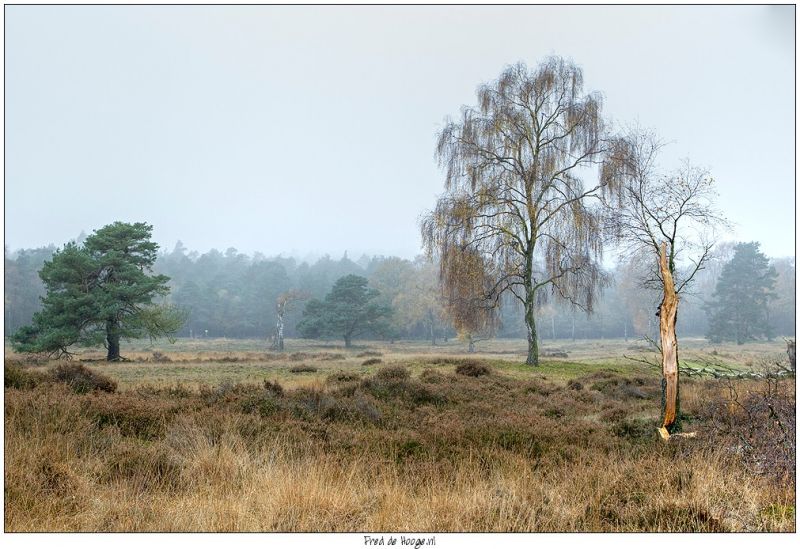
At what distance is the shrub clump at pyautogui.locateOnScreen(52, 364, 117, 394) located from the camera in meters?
7.08

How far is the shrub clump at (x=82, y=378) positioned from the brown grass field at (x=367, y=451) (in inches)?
0.9

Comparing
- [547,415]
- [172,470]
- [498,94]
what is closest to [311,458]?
[172,470]

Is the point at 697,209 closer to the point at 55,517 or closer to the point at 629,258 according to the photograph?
the point at 629,258

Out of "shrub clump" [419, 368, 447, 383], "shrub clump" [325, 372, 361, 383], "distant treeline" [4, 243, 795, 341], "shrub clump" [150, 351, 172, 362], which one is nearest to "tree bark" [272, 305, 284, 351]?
"distant treeline" [4, 243, 795, 341]

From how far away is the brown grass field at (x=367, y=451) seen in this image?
3.30 m

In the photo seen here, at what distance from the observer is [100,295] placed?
25.9 ft

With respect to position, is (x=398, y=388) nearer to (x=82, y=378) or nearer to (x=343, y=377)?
(x=343, y=377)

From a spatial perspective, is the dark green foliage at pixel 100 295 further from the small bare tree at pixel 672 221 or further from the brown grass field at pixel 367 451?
the small bare tree at pixel 672 221

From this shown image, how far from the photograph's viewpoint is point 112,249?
8.21 meters

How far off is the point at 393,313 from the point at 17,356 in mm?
7896

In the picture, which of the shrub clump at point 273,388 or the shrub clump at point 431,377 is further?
the shrub clump at point 431,377

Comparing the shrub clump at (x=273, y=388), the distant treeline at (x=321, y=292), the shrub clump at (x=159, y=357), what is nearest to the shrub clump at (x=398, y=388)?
the shrub clump at (x=273, y=388)

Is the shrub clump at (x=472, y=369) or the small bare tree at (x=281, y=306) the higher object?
the small bare tree at (x=281, y=306)

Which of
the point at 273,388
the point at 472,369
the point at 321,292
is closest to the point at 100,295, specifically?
the point at 273,388
